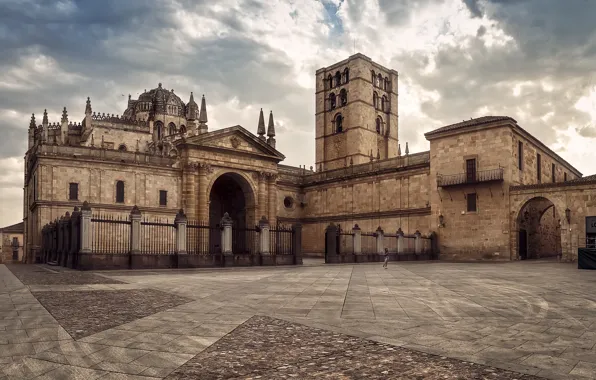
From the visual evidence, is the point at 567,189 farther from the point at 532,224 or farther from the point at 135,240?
the point at 135,240

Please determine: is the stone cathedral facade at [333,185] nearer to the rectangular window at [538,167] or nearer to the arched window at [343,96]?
the rectangular window at [538,167]

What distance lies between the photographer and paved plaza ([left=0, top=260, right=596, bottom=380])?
199 inches

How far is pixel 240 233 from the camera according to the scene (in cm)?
4447

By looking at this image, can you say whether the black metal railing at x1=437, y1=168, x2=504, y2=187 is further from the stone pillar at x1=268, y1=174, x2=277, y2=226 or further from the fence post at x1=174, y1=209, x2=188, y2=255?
the fence post at x1=174, y1=209, x2=188, y2=255

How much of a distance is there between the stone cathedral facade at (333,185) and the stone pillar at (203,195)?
A: 0.11m

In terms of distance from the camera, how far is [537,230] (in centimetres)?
3706

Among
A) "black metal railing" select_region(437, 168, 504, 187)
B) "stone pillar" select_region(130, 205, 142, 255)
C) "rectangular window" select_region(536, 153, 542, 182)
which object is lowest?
"stone pillar" select_region(130, 205, 142, 255)

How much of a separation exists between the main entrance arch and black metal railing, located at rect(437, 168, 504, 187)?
15.9m

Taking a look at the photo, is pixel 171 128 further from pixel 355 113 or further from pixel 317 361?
pixel 317 361

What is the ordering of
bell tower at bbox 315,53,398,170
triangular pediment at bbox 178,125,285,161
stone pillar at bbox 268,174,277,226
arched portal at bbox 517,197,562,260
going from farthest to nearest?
1. bell tower at bbox 315,53,398,170
2. stone pillar at bbox 268,174,277,226
3. triangular pediment at bbox 178,125,285,161
4. arched portal at bbox 517,197,562,260

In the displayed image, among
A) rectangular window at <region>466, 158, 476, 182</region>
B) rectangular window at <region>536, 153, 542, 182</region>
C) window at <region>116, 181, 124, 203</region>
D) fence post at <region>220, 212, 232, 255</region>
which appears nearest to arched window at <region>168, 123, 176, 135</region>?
window at <region>116, 181, 124, 203</region>

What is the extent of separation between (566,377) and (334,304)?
5387 mm

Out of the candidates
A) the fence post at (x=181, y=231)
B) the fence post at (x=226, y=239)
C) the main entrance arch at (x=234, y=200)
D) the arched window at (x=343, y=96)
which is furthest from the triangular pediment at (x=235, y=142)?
the arched window at (x=343, y=96)

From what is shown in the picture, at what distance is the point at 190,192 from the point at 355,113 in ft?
91.6
